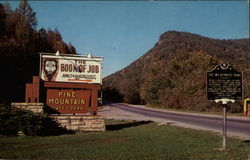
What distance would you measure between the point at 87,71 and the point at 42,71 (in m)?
2.28

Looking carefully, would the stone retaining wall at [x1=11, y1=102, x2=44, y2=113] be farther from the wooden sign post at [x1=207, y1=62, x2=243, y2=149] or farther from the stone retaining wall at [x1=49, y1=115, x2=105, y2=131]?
the wooden sign post at [x1=207, y1=62, x2=243, y2=149]

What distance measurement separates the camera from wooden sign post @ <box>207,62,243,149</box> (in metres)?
9.67

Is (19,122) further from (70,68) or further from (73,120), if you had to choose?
(70,68)

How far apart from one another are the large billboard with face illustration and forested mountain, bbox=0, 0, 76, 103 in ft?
67.2

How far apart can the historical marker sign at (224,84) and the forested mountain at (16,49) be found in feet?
91.3

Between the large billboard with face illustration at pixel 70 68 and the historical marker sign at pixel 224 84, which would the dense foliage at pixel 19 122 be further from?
the historical marker sign at pixel 224 84

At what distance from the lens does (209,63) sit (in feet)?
162

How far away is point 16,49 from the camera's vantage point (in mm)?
34656

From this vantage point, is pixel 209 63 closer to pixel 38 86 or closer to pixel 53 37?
pixel 53 37

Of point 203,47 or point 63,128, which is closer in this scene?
point 63,128

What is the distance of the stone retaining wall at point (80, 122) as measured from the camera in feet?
45.0

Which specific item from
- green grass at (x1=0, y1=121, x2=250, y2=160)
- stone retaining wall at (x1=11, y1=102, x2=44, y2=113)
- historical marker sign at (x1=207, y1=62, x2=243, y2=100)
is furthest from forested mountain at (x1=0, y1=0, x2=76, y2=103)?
historical marker sign at (x1=207, y1=62, x2=243, y2=100)

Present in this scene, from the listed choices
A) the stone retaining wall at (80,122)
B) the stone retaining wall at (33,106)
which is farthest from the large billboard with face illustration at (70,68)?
the stone retaining wall at (80,122)

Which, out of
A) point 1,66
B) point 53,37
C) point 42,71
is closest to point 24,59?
point 1,66
